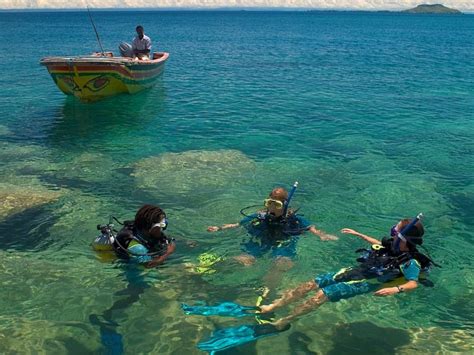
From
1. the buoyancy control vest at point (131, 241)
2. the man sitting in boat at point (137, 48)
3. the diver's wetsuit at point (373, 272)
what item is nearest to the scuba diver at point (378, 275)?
the diver's wetsuit at point (373, 272)

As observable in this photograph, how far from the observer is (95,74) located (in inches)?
739

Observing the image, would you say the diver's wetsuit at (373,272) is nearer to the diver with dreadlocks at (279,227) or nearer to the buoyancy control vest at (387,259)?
the buoyancy control vest at (387,259)

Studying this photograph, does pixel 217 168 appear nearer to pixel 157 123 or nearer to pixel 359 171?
pixel 359 171

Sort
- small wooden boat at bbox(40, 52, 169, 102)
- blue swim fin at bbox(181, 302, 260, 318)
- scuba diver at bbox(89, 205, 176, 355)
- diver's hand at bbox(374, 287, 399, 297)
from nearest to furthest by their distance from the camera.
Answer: diver's hand at bbox(374, 287, 399, 297) → scuba diver at bbox(89, 205, 176, 355) → blue swim fin at bbox(181, 302, 260, 318) → small wooden boat at bbox(40, 52, 169, 102)

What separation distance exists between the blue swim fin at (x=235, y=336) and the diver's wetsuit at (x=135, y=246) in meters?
1.35

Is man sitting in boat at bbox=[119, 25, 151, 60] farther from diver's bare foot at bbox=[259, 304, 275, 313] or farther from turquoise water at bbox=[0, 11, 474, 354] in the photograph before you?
diver's bare foot at bbox=[259, 304, 275, 313]

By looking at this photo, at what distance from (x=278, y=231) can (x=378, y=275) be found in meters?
1.63

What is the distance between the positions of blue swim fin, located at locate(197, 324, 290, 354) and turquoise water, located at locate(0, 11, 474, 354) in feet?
0.44

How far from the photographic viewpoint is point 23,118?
17797mm

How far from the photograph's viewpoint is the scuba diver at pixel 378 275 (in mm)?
5875

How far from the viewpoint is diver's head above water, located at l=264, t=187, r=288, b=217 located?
686 centimetres

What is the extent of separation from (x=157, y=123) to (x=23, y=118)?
208 inches

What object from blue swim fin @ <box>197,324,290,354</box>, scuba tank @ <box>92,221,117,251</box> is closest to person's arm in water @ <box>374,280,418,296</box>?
blue swim fin @ <box>197,324,290,354</box>

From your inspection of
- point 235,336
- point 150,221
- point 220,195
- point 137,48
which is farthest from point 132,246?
point 137,48
